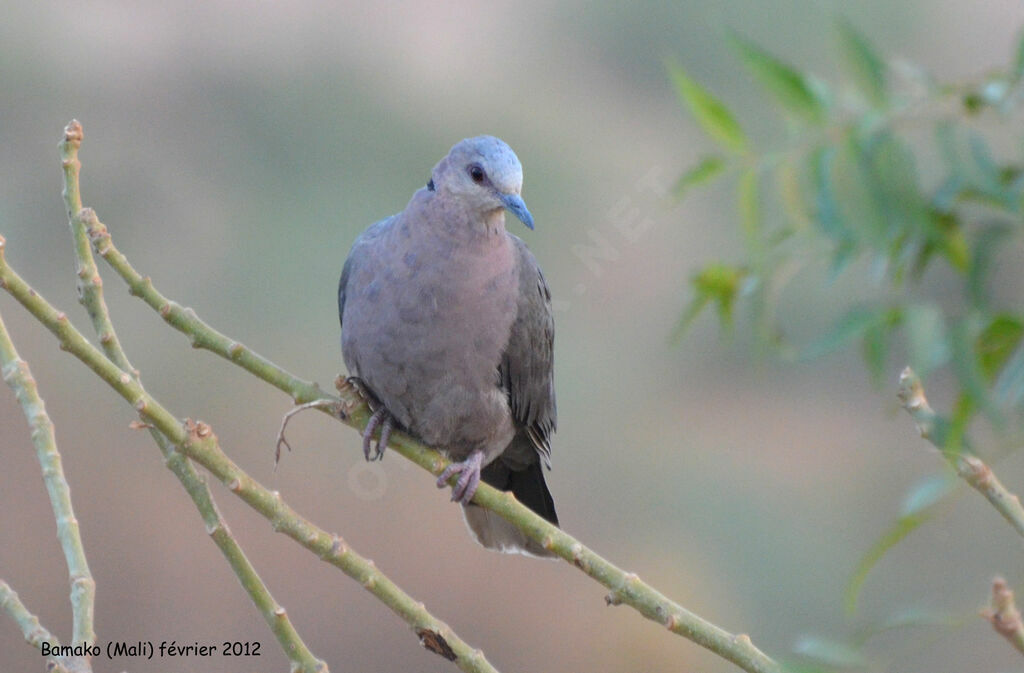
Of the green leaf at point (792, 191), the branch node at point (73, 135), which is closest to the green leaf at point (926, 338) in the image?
the green leaf at point (792, 191)

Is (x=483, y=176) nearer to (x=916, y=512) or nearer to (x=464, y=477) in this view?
(x=464, y=477)

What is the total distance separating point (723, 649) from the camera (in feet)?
2.67

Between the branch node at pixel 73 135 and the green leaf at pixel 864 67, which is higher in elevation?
the branch node at pixel 73 135

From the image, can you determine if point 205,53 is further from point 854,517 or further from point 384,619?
point 854,517

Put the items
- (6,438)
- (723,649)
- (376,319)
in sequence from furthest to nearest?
(6,438) < (376,319) < (723,649)

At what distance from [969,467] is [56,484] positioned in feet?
2.04

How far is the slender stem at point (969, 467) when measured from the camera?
630 mm

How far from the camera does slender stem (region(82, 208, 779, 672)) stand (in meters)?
0.82

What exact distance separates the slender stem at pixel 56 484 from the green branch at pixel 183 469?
82mm

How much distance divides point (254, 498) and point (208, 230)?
189 cm

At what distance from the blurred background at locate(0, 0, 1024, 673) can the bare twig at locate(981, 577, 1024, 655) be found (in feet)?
6.35

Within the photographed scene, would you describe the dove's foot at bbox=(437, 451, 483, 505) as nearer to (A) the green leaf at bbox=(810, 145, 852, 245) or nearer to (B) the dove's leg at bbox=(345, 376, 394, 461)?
(B) the dove's leg at bbox=(345, 376, 394, 461)

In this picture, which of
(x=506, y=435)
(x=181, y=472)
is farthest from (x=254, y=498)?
(x=506, y=435)

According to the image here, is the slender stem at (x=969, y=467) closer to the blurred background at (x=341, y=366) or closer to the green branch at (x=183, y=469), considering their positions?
the green branch at (x=183, y=469)
